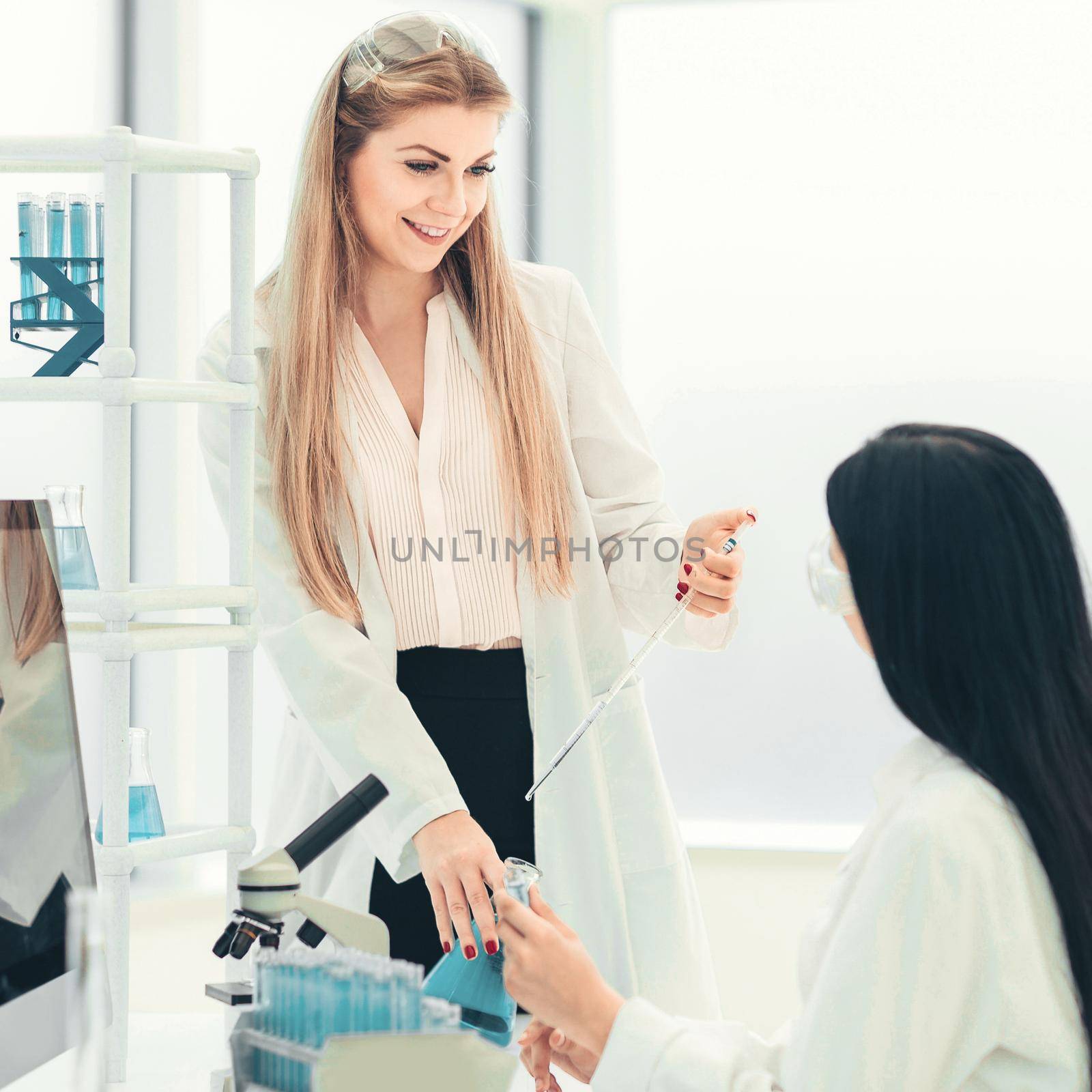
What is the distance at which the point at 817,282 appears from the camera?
113 inches

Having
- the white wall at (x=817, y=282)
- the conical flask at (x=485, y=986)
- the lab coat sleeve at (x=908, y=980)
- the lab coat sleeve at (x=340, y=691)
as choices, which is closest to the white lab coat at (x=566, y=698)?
the lab coat sleeve at (x=340, y=691)

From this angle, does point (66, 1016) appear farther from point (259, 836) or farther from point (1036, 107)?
point (1036, 107)

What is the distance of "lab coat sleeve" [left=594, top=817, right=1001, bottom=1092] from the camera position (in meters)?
0.75

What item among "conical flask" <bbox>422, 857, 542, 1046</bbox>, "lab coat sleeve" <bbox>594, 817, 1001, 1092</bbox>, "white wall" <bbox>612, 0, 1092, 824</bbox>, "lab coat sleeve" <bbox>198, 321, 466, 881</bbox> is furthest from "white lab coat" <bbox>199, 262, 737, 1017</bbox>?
"white wall" <bbox>612, 0, 1092, 824</bbox>

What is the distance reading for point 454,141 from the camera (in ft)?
4.42

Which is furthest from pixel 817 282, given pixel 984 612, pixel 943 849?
pixel 943 849

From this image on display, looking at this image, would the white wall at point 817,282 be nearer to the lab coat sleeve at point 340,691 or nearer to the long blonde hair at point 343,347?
the long blonde hair at point 343,347

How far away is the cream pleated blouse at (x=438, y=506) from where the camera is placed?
1375mm

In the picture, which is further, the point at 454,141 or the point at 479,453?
the point at 479,453

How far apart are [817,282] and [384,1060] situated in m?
2.42

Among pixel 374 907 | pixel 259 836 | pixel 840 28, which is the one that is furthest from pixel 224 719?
pixel 840 28

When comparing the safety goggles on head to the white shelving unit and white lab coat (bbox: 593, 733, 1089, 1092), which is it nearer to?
white lab coat (bbox: 593, 733, 1089, 1092)

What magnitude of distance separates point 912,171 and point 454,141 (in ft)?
5.88

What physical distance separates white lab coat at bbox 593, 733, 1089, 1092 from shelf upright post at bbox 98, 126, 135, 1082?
632 millimetres
